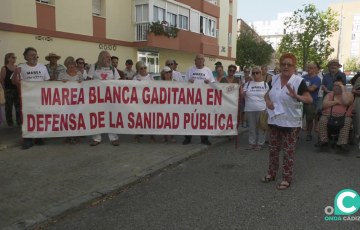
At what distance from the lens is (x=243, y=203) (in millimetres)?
4035

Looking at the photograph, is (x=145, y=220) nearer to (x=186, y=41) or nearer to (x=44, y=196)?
(x=44, y=196)

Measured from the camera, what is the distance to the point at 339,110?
6.75 meters

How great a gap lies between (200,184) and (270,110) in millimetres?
1526

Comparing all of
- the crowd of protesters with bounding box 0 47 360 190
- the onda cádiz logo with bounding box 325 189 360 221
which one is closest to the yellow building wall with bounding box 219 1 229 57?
the crowd of protesters with bounding box 0 47 360 190

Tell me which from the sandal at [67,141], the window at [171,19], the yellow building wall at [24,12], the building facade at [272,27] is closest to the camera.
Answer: the sandal at [67,141]

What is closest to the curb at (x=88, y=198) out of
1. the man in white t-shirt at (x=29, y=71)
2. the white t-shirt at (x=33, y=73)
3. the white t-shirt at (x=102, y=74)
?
the white t-shirt at (x=102, y=74)

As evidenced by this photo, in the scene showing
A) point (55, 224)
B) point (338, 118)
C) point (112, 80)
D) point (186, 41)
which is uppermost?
point (186, 41)

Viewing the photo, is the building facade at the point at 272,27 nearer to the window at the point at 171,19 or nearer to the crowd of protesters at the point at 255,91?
the window at the point at 171,19

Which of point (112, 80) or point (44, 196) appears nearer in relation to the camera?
point (44, 196)

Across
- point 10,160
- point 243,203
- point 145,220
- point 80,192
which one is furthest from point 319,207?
point 10,160

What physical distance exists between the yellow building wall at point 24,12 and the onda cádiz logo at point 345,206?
13443 millimetres

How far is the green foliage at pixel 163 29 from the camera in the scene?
19345mm

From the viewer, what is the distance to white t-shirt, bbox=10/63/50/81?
654 cm

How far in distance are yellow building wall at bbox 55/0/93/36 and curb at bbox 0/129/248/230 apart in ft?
38.0
